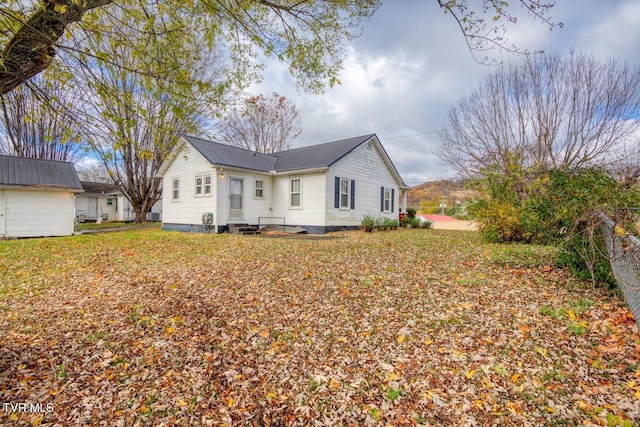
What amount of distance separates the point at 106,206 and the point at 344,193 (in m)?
24.1

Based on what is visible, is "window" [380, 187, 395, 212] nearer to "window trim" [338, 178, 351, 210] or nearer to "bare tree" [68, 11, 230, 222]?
"window trim" [338, 178, 351, 210]

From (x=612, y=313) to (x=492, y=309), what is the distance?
1291 millimetres

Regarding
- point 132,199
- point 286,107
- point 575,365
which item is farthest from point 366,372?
point 286,107

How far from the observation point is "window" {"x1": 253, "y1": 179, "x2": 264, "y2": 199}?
14383mm

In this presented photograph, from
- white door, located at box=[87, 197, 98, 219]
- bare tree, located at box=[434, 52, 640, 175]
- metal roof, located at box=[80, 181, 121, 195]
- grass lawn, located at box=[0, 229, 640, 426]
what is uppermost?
bare tree, located at box=[434, 52, 640, 175]

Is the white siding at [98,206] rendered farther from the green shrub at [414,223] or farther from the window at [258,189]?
the green shrub at [414,223]

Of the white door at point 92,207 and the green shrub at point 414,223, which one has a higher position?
the white door at point 92,207

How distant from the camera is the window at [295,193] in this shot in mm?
14323

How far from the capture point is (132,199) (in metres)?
21.3

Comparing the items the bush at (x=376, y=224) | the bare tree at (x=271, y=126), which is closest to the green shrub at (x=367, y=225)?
the bush at (x=376, y=224)

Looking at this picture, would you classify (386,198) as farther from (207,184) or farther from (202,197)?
(202,197)

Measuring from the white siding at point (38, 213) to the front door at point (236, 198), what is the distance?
776 cm

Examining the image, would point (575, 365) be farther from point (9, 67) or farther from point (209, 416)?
point (9, 67)

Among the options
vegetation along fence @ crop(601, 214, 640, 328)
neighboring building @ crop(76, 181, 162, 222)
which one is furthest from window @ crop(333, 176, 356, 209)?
neighboring building @ crop(76, 181, 162, 222)
